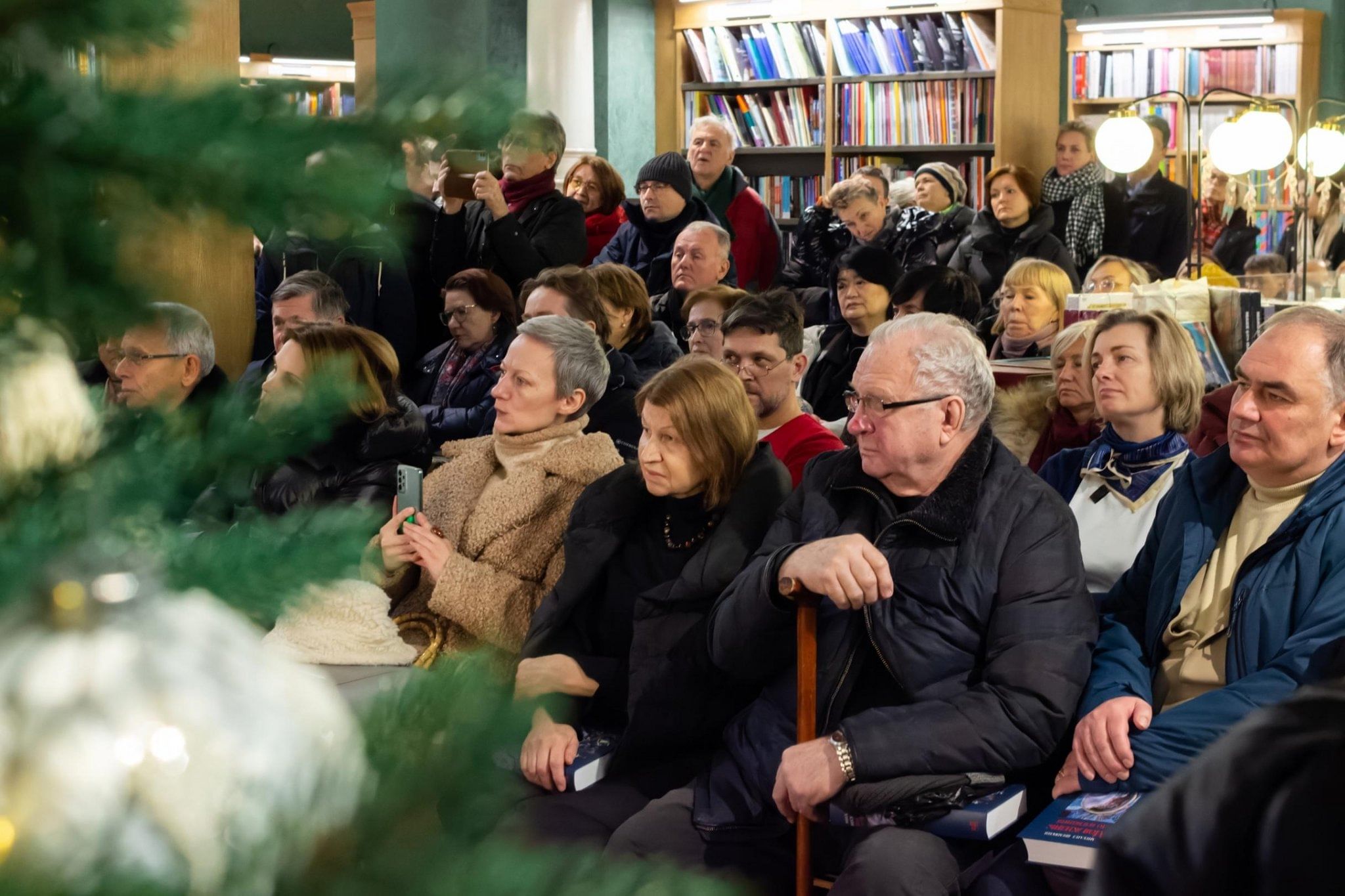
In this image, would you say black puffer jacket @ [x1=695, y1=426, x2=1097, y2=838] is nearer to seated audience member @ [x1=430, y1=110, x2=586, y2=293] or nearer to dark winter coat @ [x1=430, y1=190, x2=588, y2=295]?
seated audience member @ [x1=430, y1=110, x2=586, y2=293]

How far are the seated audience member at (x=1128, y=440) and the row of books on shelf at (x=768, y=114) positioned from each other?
574 cm

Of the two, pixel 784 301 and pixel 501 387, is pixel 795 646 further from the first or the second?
pixel 784 301

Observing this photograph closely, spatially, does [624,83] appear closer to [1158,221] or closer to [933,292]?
[1158,221]

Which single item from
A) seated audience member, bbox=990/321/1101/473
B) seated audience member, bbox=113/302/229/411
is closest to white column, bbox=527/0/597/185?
seated audience member, bbox=990/321/1101/473

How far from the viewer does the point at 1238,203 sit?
7688 millimetres

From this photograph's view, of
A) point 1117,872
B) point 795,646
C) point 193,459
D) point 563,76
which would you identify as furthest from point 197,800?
point 563,76

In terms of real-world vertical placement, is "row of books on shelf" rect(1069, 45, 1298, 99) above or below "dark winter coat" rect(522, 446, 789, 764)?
above

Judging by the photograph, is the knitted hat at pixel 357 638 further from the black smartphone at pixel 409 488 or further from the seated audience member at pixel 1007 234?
the seated audience member at pixel 1007 234

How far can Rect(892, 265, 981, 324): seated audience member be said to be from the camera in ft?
16.0

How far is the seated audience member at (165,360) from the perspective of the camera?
422 millimetres

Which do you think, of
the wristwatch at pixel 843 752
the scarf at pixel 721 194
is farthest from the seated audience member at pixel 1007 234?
the wristwatch at pixel 843 752

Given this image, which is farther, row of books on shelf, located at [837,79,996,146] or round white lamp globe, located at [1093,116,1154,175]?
row of books on shelf, located at [837,79,996,146]

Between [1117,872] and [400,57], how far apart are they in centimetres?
46

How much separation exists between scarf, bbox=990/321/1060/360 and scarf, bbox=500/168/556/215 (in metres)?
1.65
